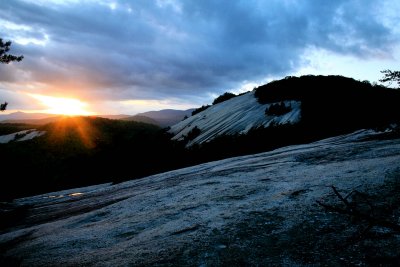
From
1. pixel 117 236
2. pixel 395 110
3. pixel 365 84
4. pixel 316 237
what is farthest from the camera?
pixel 365 84

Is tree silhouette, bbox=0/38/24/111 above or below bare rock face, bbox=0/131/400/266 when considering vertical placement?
above

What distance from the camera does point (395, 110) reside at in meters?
12.8

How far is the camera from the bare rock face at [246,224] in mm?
4355

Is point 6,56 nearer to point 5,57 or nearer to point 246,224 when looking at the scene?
point 5,57

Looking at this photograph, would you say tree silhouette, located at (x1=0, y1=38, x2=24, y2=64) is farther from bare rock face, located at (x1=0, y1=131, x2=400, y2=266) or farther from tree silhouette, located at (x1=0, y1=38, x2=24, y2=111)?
bare rock face, located at (x1=0, y1=131, x2=400, y2=266)

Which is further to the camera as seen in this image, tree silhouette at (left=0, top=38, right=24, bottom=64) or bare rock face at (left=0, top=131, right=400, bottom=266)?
tree silhouette at (left=0, top=38, right=24, bottom=64)

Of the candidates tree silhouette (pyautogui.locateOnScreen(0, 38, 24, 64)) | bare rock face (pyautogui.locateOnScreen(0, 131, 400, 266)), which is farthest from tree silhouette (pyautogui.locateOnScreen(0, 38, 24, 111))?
bare rock face (pyautogui.locateOnScreen(0, 131, 400, 266))

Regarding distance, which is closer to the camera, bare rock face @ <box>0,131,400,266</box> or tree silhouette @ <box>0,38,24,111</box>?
bare rock face @ <box>0,131,400,266</box>

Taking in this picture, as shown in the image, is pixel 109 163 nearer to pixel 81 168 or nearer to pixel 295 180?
pixel 81 168

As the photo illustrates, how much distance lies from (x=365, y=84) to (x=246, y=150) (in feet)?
47.2

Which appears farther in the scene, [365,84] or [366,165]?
[365,84]

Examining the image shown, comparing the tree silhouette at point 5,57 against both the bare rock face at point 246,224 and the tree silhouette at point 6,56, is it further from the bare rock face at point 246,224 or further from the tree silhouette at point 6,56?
the bare rock face at point 246,224

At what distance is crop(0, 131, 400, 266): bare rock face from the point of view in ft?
14.3

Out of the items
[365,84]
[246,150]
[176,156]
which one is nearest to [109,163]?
[176,156]
